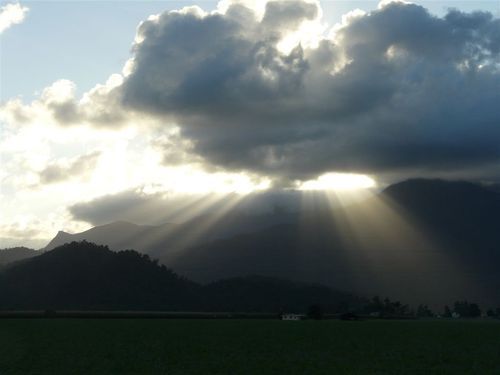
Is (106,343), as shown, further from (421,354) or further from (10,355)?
(421,354)

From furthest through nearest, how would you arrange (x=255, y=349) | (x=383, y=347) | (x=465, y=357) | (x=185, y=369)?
(x=383, y=347), (x=255, y=349), (x=465, y=357), (x=185, y=369)

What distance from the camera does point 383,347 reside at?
74188 mm

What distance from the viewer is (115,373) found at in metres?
47.8

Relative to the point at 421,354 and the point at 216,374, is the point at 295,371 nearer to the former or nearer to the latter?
the point at 216,374

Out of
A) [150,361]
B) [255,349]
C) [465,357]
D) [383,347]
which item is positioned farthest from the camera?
[383,347]

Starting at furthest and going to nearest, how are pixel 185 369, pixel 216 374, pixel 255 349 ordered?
pixel 255 349 → pixel 185 369 → pixel 216 374

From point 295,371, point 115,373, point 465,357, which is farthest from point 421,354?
point 115,373

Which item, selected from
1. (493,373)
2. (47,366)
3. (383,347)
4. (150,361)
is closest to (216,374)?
(150,361)

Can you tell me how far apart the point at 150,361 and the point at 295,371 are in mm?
13630

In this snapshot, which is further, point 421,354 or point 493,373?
point 421,354

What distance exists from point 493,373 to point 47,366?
110 feet

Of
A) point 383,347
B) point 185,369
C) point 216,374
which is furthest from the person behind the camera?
point 383,347

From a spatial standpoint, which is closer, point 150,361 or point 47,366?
point 47,366

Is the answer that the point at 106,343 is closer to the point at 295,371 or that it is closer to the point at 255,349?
the point at 255,349
